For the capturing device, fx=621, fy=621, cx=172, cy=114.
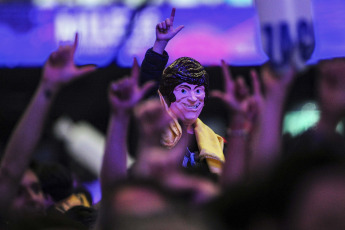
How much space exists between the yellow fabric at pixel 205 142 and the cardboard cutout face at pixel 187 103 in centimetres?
6

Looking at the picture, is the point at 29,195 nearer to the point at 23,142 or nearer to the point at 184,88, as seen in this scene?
the point at 184,88

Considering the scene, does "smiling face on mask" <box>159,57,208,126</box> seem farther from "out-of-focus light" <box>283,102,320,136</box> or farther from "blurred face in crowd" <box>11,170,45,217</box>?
"blurred face in crowd" <box>11,170,45,217</box>

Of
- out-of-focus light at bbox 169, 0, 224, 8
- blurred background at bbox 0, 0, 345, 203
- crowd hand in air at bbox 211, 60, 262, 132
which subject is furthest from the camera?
out-of-focus light at bbox 169, 0, 224, 8

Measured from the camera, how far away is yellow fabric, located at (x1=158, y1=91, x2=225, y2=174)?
7.84ft

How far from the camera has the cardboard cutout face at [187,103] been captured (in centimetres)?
260

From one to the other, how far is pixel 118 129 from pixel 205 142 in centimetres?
79

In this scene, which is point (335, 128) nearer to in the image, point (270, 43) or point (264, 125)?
point (264, 125)

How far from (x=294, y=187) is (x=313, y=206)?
0.06 meters

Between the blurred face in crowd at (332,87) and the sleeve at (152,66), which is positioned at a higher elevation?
the blurred face in crowd at (332,87)

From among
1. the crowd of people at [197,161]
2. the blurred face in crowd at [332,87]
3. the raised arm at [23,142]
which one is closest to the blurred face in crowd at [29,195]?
the crowd of people at [197,161]

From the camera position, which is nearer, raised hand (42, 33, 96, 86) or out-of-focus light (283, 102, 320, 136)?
raised hand (42, 33, 96, 86)

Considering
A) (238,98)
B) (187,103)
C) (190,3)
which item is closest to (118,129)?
(238,98)

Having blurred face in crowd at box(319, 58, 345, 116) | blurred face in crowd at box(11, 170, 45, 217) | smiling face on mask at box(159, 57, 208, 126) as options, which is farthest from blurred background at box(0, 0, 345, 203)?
blurred face in crowd at box(319, 58, 345, 116)

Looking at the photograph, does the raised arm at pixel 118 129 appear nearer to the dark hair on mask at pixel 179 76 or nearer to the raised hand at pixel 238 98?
the raised hand at pixel 238 98
